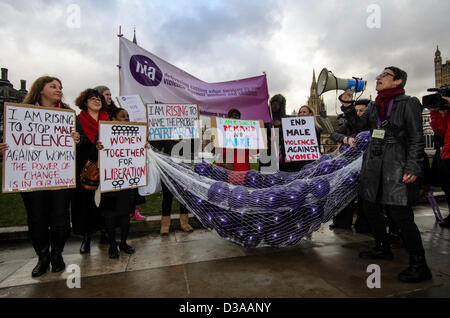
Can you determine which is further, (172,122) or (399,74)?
(172,122)

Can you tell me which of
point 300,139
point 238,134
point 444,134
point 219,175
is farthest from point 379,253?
point 238,134

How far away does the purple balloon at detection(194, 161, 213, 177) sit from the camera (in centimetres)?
368

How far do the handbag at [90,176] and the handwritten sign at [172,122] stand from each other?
53.2 inches

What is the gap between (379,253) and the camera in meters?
3.18

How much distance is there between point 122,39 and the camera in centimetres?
493

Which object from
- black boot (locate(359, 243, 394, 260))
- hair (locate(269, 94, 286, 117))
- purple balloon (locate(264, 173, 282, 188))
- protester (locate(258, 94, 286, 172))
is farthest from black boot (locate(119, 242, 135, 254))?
hair (locate(269, 94, 286, 117))

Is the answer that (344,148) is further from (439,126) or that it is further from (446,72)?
(446,72)

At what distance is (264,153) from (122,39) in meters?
3.34

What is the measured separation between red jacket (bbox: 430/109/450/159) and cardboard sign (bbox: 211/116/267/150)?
8.69 ft

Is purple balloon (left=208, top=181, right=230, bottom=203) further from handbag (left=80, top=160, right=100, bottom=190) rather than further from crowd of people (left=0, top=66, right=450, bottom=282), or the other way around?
handbag (left=80, top=160, right=100, bottom=190)

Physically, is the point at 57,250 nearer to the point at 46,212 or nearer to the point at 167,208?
the point at 46,212

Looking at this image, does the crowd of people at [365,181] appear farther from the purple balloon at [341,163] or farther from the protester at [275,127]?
the protester at [275,127]

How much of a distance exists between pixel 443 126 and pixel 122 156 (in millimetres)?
4801
